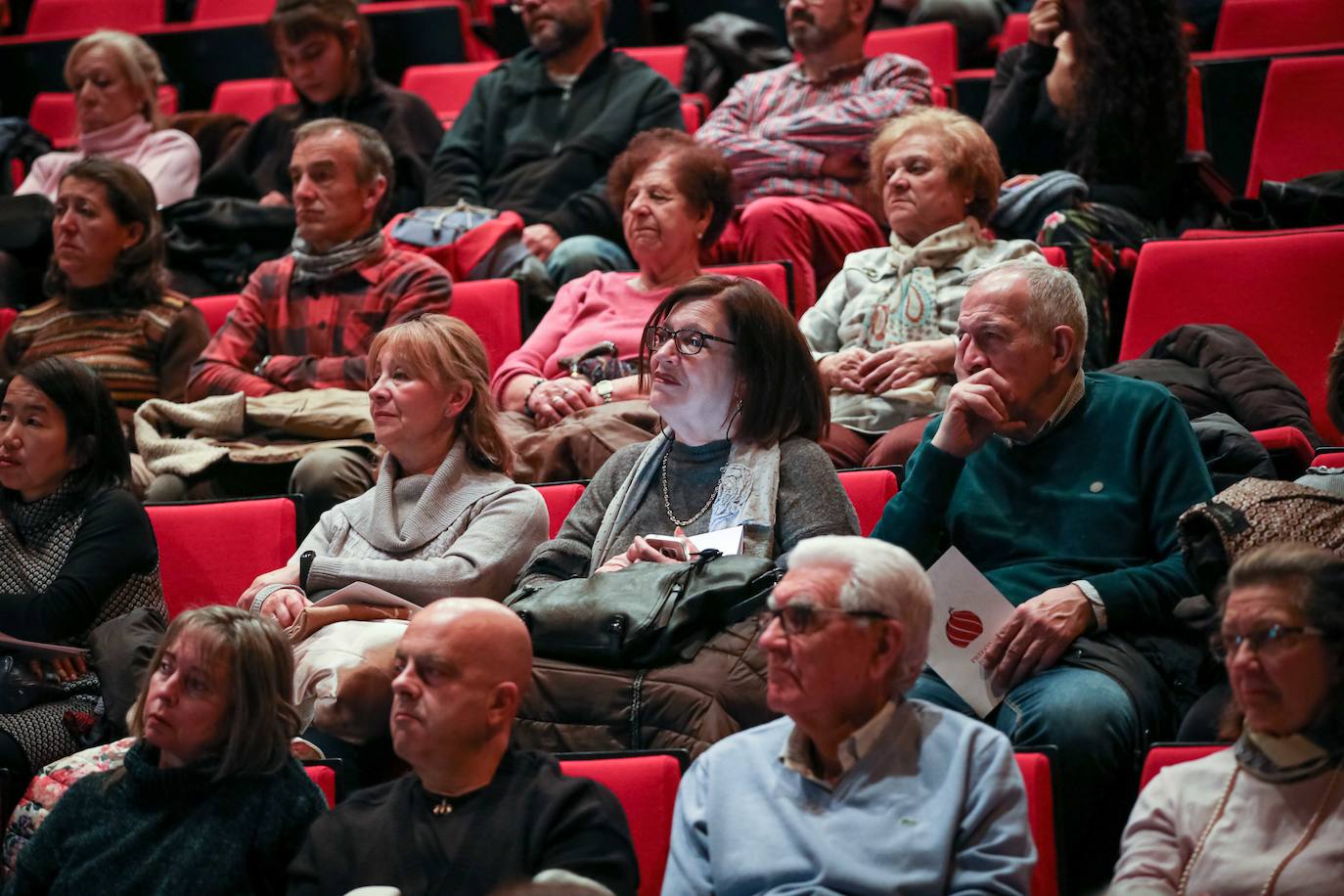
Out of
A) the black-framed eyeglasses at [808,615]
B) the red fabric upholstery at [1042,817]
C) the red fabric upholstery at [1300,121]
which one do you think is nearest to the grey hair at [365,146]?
the red fabric upholstery at [1300,121]

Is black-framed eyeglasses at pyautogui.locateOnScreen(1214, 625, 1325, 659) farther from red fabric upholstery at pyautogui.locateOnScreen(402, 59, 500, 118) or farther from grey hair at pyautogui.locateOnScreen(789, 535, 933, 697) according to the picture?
red fabric upholstery at pyautogui.locateOnScreen(402, 59, 500, 118)

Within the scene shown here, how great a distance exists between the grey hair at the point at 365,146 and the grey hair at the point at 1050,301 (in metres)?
1.83

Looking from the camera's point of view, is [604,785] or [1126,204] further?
[1126,204]

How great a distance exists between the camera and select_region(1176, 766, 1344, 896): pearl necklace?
194cm

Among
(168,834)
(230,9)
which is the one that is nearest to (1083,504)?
(168,834)

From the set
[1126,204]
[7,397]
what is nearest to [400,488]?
[7,397]

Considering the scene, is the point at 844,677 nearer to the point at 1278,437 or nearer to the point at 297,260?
the point at 1278,437

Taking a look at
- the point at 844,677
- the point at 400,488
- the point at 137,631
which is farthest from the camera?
the point at 400,488

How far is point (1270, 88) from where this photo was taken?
15.0 feet

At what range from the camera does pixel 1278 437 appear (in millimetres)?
3033

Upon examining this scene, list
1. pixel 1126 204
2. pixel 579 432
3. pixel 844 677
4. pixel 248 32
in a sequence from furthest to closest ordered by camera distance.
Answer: pixel 248 32, pixel 1126 204, pixel 579 432, pixel 844 677

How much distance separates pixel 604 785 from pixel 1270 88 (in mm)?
3140

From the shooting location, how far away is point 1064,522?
2686 millimetres

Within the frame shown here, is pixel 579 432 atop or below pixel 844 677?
below
